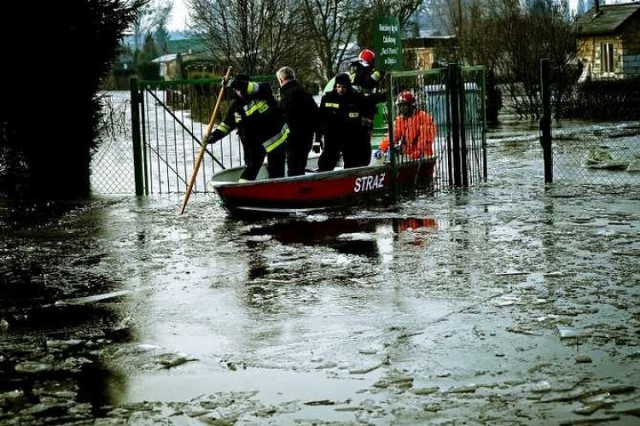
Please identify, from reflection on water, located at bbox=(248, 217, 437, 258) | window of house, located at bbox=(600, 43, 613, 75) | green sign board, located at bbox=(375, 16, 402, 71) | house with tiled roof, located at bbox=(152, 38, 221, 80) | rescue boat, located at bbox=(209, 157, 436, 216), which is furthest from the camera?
window of house, located at bbox=(600, 43, 613, 75)

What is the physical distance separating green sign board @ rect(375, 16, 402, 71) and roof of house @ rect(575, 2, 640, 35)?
3675 cm

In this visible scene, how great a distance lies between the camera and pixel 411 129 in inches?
626

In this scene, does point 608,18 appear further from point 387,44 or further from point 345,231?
point 345,231

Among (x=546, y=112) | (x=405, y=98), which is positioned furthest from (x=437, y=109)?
(x=546, y=112)

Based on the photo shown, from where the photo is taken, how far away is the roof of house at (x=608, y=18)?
5897 centimetres

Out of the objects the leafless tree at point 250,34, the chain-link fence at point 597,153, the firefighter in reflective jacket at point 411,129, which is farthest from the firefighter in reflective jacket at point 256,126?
the leafless tree at point 250,34

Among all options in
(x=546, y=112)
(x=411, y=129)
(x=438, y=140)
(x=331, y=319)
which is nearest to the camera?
(x=331, y=319)

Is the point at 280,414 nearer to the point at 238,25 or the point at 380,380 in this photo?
the point at 380,380

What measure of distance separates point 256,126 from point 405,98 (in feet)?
7.84

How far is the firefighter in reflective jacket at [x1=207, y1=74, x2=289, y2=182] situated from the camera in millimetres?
14453

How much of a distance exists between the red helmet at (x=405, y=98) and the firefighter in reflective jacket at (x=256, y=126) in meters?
1.91

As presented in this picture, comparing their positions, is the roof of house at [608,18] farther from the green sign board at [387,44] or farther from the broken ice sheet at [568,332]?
the broken ice sheet at [568,332]

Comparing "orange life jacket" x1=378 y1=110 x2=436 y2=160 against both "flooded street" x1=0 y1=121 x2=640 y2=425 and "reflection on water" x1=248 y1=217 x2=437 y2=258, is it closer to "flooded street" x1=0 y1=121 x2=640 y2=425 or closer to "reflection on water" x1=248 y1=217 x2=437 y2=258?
"flooded street" x1=0 y1=121 x2=640 y2=425

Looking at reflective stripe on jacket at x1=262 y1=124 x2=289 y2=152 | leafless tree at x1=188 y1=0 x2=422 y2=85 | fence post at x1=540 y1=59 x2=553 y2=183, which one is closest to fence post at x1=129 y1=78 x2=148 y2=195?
reflective stripe on jacket at x1=262 y1=124 x2=289 y2=152
